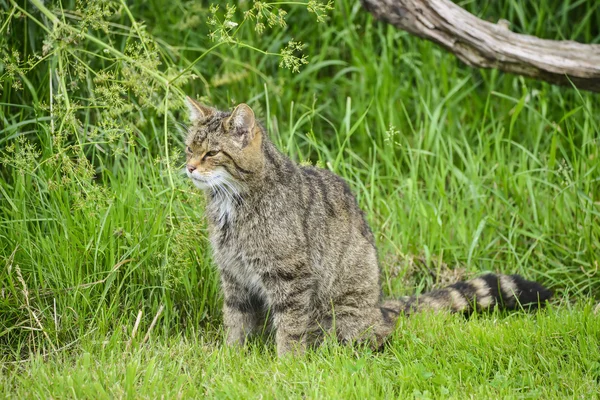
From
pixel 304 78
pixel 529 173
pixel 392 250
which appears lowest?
pixel 392 250

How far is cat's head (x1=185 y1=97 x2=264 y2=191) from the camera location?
14.5 ft

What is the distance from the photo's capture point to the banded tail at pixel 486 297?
4.93 m

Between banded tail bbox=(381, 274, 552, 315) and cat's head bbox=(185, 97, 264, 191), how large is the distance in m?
1.22

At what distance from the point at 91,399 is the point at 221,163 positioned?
1.43 metres

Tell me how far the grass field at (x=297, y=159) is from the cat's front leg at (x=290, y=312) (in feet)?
0.43

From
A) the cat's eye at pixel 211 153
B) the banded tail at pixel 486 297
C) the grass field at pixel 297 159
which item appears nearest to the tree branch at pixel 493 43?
the grass field at pixel 297 159

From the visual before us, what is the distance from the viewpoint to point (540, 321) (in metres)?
4.53

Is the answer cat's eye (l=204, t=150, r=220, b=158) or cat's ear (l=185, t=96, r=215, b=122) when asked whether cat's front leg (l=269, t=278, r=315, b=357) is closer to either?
cat's eye (l=204, t=150, r=220, b=158)

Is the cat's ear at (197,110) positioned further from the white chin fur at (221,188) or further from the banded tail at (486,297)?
the banded tail at (486,297)

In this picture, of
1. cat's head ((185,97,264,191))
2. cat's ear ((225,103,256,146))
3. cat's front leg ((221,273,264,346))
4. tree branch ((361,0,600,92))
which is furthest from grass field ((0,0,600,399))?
tree branch ((361,0,600,92))

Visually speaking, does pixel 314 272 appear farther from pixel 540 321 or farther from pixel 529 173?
pixel 529 173

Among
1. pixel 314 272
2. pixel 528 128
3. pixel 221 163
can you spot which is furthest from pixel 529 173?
pixel 221 163

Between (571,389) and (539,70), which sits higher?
(539,70)

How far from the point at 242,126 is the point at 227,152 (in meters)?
0.17
